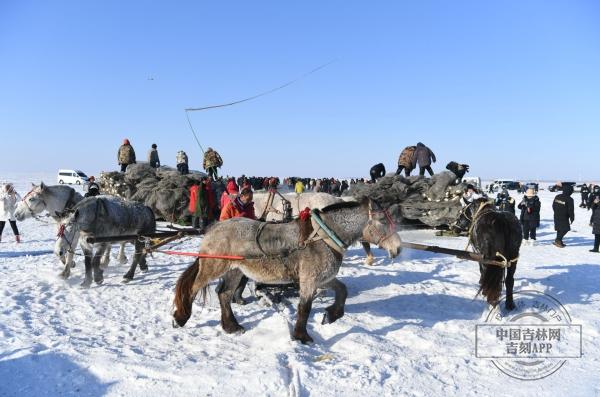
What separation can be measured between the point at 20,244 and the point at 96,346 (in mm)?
9328

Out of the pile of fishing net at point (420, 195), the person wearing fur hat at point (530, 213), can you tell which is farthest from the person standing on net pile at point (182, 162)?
the person wearing fur hat at point (530, 213)

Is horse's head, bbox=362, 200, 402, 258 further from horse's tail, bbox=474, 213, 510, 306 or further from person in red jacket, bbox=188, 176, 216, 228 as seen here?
person in red jacket, bbox=188, 176, 216, 228

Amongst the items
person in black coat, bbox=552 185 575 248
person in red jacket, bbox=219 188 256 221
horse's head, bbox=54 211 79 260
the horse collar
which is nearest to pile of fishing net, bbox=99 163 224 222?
horse's head, bbox=54 211 79 260

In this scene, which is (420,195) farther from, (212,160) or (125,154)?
(125,154)

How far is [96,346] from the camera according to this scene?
457 cm

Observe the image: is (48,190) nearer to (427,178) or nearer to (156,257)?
(156,257)

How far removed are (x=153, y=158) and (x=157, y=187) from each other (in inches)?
136

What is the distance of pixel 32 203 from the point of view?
25.3ft

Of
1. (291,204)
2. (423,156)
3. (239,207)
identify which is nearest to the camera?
(239,207)

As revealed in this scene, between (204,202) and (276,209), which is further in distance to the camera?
(204,202)

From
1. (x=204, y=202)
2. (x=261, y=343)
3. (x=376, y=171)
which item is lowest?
(x=261, y=343)

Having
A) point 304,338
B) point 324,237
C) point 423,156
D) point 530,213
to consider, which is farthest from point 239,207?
→ point 423,156

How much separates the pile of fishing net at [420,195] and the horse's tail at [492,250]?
328 inches

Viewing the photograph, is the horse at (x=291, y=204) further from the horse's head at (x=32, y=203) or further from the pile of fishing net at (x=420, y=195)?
the pile of fishing net at (x=420, y=195)
